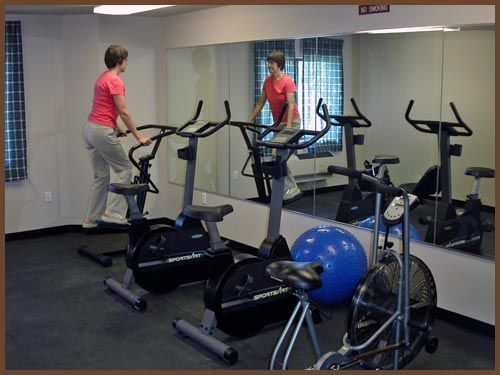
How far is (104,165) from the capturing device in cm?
564

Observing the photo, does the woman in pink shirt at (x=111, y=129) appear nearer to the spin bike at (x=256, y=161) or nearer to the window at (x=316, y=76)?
the spin bike at (x=256, y=161)

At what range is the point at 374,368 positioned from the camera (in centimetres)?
319

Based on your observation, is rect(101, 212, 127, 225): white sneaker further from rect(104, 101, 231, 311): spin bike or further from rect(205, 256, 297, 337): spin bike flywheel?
rect(205, 256, 297, 337): spin bike flywheel

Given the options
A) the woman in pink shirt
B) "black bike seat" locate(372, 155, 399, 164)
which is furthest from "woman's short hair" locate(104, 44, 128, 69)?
"black bike seat" locate(372, 155, 399, 164)

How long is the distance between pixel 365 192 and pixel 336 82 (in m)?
0.90

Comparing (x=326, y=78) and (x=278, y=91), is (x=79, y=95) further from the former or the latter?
(x=326, y=78)

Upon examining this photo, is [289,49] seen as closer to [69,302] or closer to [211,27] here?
[211,27]

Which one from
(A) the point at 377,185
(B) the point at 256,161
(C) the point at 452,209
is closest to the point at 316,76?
(B) the point at 256,161

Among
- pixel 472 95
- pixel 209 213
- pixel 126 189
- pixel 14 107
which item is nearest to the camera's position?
pixel 209 213

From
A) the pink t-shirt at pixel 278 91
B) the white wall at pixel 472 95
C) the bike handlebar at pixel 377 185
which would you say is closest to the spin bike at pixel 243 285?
the bike handlebar at pixel 377 185

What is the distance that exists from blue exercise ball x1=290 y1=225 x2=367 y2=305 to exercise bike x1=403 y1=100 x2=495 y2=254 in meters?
0.56

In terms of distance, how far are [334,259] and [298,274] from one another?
1310mm

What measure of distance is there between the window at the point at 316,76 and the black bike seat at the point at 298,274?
7.47 feet

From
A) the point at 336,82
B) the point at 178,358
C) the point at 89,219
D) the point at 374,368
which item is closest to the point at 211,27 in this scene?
the point at 336,82
